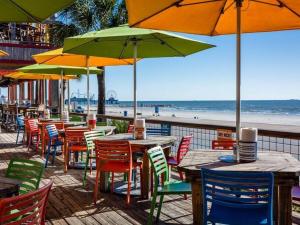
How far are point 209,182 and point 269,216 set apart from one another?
1.41 feet

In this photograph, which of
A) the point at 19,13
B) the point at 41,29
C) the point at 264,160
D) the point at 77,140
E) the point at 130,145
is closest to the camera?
the point at 264,160

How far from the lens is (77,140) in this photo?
20.4ft

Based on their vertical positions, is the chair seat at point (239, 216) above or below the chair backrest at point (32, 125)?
below

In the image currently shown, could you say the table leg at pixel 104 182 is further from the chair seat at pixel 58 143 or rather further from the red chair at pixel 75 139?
the chair seat at pixel 58 143

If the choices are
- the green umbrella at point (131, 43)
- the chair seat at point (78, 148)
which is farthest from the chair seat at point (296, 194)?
the chair seat at point (78, 148)

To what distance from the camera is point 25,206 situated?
78.2 inches

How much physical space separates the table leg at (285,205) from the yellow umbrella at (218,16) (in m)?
0.63

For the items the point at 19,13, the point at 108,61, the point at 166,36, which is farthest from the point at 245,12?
the point at 108,61

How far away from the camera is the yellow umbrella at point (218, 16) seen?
3.33m

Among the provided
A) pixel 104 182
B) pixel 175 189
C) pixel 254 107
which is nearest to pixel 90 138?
pixel 104 182

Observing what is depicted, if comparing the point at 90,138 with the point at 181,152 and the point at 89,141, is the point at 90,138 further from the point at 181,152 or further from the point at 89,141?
the point at 181,152

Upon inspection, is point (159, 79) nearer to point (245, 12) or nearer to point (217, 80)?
point (217, 80)

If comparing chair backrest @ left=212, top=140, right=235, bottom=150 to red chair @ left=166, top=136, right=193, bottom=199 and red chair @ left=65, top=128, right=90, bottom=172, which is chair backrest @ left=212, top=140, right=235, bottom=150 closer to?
red chair @ left=166, top=136, right=193, bottom=199

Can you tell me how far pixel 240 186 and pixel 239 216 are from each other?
0.87ft
